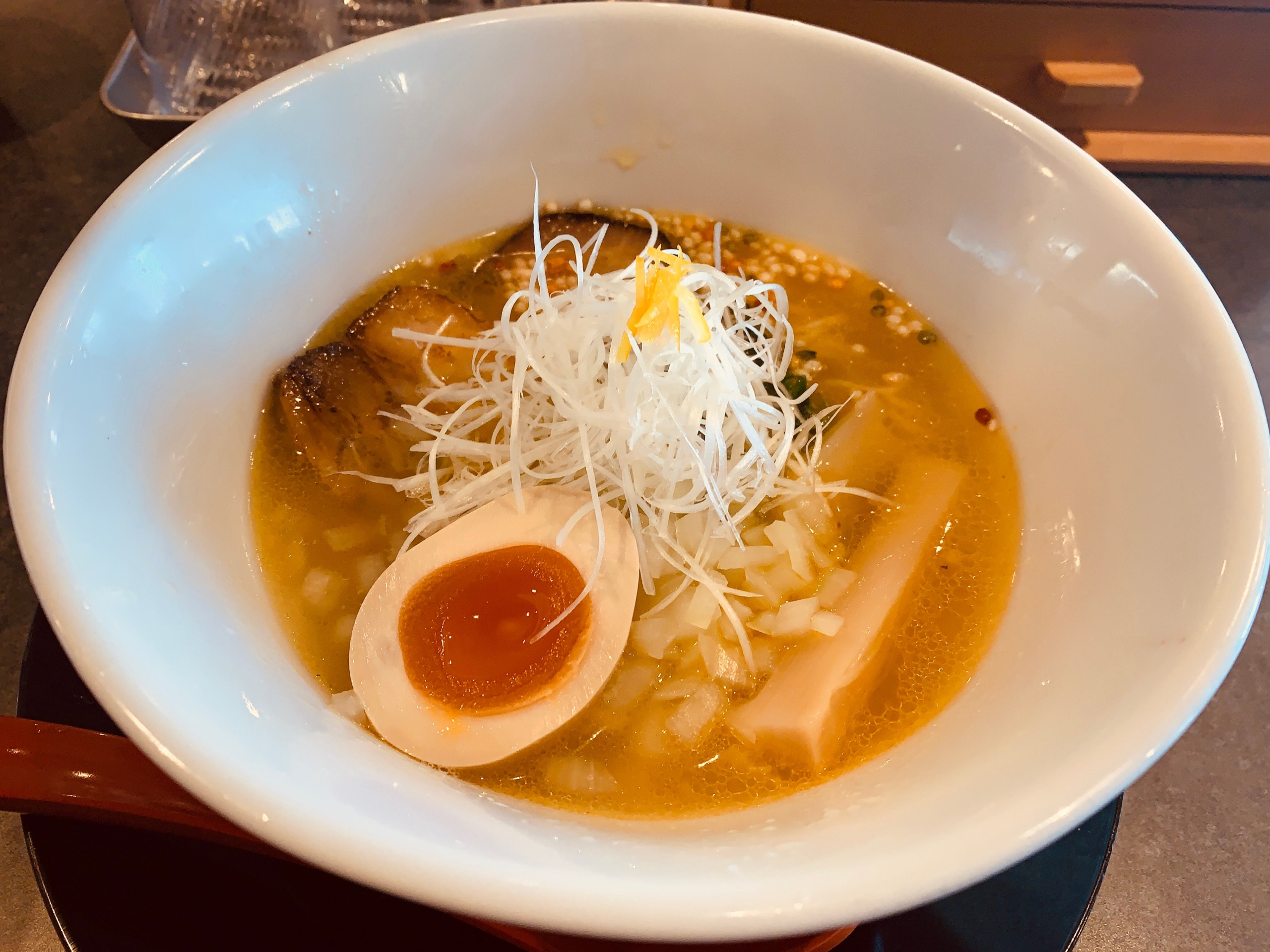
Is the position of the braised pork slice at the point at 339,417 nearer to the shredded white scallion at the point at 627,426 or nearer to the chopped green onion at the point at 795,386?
the shredded white scallion at the point at 627,426

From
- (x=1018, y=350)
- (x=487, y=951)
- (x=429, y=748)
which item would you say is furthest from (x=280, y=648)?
(x=1018, y=350)

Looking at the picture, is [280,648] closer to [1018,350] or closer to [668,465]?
[668,465]

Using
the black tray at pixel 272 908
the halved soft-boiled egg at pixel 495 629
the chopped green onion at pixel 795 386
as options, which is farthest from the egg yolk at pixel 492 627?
the chopped green onion at pixel 795 386

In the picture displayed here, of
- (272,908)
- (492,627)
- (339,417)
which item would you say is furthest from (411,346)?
(272,908)

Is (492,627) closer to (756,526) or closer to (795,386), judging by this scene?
(756,526)

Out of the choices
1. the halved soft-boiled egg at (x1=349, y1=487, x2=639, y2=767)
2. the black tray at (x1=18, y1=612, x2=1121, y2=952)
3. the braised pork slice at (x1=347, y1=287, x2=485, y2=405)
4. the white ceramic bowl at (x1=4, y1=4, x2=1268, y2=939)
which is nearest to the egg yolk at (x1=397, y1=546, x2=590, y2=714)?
the halved soft-boiled egg at (x1=349, y1=487, x2=639, y2=767)

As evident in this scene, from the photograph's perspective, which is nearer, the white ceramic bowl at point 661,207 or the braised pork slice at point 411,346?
the white ceramic bowl at point 661,207
